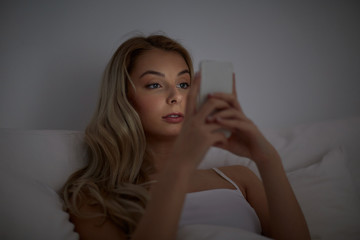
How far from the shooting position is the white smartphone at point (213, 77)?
60cm

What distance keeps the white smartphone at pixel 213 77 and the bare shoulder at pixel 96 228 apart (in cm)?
50

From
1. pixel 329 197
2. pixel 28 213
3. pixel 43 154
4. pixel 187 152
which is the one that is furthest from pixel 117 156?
pixel 329 197

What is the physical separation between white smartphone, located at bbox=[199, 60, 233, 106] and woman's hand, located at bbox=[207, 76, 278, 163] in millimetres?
20

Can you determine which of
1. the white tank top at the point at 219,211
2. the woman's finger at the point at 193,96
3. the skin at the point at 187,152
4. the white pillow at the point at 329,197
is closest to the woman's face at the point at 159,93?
the skin at the point at 187,152

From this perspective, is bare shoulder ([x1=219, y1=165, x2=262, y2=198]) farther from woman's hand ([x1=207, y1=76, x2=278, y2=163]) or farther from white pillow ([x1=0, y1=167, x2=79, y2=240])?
white pillow ([x1=0, y1=167, x2=79, y2=240])

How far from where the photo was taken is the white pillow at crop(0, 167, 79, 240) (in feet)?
2.11

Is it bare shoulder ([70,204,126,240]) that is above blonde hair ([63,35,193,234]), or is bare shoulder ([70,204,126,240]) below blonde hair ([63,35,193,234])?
below

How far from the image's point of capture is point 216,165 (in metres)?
1.32

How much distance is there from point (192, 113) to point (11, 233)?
54 centimetres

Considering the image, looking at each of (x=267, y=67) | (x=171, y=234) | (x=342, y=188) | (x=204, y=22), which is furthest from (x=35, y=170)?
(x=267, y=67)

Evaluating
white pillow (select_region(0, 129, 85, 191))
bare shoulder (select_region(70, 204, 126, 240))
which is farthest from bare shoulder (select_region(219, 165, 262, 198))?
white pillow (select_region(0, 129, 85, 191))

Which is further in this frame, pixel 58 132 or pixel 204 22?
pixel 204 22

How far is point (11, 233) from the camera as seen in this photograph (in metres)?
0.63

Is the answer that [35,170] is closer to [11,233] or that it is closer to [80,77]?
[11,233]
